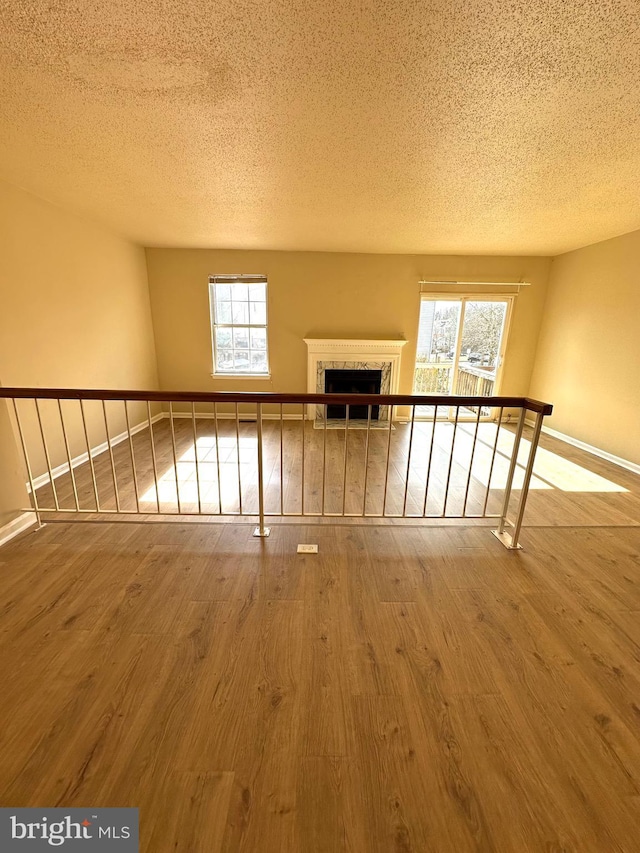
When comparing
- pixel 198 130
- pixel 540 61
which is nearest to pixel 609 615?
pixel 540 61

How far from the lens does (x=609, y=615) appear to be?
1673 millimetres

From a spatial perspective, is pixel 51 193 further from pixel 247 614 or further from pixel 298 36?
pixel 247 614

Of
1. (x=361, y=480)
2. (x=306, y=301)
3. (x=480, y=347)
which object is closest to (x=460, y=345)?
(x=480, y=347)

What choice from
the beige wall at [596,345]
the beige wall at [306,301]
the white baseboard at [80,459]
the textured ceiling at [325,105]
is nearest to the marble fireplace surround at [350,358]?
the beige wall at [306,301]

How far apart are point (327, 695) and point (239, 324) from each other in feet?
16.6

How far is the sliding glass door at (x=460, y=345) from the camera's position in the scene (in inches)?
210

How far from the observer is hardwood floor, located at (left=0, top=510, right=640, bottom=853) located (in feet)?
3.10

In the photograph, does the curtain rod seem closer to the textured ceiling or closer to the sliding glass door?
the sliding glass door

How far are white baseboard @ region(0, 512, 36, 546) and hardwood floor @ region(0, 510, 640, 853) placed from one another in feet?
0.35

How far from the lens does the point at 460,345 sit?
17.9ft

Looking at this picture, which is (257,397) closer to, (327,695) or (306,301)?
(327,695)

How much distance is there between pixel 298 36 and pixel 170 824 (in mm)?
2729

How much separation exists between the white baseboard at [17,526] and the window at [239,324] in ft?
11.7

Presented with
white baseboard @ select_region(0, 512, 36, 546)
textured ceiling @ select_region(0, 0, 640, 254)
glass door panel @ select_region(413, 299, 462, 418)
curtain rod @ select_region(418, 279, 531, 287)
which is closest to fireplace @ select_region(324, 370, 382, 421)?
glass door panel @ select_region(413, 299, 462, 418)
